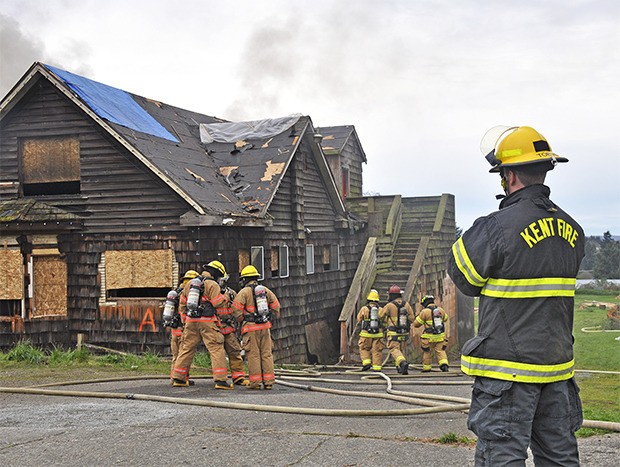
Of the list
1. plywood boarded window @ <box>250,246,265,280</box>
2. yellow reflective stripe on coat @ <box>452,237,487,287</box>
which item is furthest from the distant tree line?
yellow reflective stripe on coat @ <box>452,237,487,287</box>

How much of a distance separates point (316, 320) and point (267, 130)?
17.7 feet

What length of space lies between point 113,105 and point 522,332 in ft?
48.2

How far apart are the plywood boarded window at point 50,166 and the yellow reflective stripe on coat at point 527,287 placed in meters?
13.6

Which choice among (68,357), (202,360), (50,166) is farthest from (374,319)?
(50,166)

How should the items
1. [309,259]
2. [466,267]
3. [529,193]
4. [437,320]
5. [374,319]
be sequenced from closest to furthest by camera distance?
[466,267]
[529,193]
[437,320]
[374,319]
[309,259]

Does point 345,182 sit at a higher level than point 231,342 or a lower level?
higher

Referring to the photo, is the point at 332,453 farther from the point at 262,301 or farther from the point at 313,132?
the point at 313,132

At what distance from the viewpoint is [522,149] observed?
4.11m

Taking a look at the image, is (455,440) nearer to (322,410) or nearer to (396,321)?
(322,410)

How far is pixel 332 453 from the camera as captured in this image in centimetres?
628

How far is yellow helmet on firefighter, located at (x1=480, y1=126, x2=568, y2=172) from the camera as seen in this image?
4094 mm

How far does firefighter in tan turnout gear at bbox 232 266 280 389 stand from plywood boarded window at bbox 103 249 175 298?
4.42 metres

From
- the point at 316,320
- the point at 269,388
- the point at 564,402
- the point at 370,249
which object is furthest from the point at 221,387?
the point at 370,249

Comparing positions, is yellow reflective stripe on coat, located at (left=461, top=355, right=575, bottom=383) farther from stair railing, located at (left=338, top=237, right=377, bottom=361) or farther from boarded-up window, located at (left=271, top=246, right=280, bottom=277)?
stair railing, located at (left=338, top=237, right=377, bottom=361)
